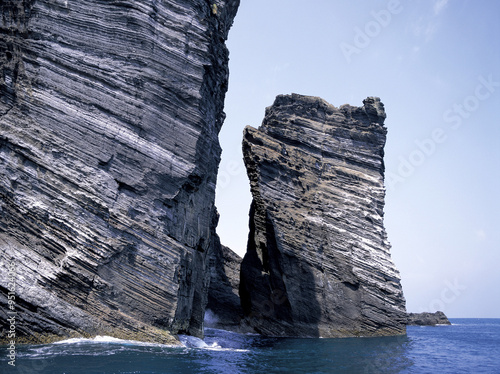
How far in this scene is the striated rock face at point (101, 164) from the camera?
18.6m

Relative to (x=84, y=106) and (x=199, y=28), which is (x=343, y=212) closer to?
(x=199, y=28)

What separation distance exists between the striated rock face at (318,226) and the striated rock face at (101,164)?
57.4 feet

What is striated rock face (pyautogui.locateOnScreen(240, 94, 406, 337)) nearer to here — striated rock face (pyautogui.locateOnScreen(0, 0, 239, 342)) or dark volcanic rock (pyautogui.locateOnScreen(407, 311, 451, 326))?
striated rock face (pyautogui.locateOnScreen(0, 0, 239, 342))

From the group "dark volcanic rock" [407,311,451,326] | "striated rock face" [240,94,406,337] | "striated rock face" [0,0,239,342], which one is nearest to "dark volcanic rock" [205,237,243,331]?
"striated rock face" [240,94,406,337]

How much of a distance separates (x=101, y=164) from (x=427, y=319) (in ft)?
302

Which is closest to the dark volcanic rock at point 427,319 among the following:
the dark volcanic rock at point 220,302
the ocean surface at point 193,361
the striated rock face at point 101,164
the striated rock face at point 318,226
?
the striated rock face at point 318,226

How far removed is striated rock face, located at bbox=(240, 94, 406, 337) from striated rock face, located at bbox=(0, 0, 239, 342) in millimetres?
17504

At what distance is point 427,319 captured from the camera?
9281 cm

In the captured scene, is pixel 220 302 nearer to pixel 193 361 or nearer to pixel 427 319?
pixel 193 361

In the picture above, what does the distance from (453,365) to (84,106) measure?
74.5ft

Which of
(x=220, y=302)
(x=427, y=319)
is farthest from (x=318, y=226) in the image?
(x=427, y=319)

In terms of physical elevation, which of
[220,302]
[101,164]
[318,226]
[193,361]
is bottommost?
[193,361]

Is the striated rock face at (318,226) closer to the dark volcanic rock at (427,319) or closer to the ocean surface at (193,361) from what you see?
the ocean surface at (193,361)

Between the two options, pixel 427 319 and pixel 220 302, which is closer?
pixel 220 302
